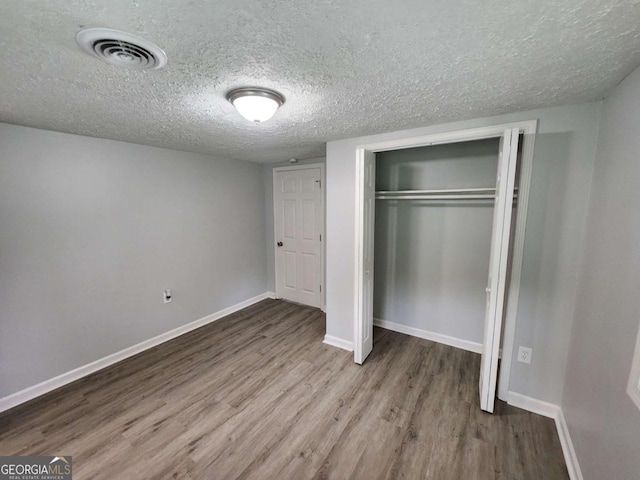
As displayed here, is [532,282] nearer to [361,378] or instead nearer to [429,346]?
[429,346]

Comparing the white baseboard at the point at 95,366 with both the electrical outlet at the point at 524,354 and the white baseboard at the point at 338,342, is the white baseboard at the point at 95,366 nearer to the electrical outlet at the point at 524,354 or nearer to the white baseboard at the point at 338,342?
the white baseboard at the point at 338,342

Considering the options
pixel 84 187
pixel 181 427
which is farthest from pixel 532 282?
pixel 84 187

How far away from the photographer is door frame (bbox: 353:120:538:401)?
6.06 ft

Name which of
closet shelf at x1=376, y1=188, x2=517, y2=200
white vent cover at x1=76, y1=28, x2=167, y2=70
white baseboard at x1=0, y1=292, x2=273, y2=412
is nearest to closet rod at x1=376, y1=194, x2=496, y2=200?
closet shelf at x1=376, y1=188, x2=517, y2=200

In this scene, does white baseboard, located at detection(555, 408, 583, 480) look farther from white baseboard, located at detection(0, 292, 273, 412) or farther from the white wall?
white baseboard, located at detection(0, 292, 273, 412)

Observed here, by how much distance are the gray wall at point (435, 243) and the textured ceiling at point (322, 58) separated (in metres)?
0.84

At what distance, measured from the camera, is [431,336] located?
3023mm

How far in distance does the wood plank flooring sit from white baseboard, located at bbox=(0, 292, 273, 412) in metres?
0.08

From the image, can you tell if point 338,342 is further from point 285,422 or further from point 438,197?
point 438,197

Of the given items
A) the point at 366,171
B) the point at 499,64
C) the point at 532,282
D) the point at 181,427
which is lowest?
the point at 181,427

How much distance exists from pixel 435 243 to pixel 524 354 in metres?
1.27

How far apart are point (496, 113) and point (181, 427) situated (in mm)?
3204

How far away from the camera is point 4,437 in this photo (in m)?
1.77

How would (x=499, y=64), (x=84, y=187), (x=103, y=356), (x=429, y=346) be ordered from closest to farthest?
(x=499, y=64) < (x=84, y=187) < (x=103, y=356) < (x=429, y=346)
